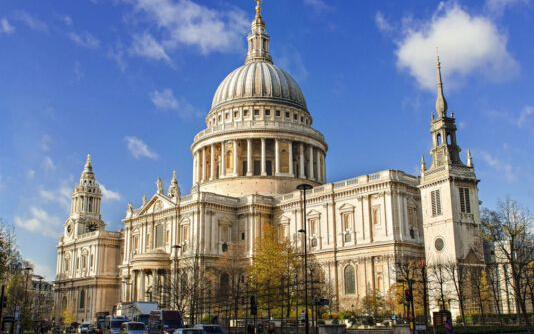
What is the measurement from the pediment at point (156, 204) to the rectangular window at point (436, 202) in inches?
1562

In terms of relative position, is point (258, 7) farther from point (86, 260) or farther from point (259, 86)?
point (86, 260)

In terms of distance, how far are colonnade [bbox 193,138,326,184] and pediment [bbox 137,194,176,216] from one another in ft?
34.3

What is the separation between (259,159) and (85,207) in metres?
49.4

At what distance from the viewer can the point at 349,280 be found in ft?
270

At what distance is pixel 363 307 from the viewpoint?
74.0m

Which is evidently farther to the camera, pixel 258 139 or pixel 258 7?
pixel 258 7

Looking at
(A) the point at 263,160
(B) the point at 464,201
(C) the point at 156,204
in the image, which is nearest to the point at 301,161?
(A) the point at 263,160

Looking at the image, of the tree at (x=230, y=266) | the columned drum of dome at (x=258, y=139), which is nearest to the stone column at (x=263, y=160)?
the columned drum of dome at (x=258, y=139)

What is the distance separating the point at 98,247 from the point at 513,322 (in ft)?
267

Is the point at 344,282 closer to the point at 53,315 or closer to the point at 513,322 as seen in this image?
the point at 513,322

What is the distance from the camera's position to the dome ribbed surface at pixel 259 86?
367 feet

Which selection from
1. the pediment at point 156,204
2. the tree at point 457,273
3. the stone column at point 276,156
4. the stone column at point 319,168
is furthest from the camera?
the stone column at point 319,168

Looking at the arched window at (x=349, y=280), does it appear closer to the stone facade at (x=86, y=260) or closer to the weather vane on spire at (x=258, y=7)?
the stone facade at (x=86, y=260)

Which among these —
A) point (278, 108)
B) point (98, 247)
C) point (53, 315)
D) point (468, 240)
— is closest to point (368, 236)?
point (468, 240)
